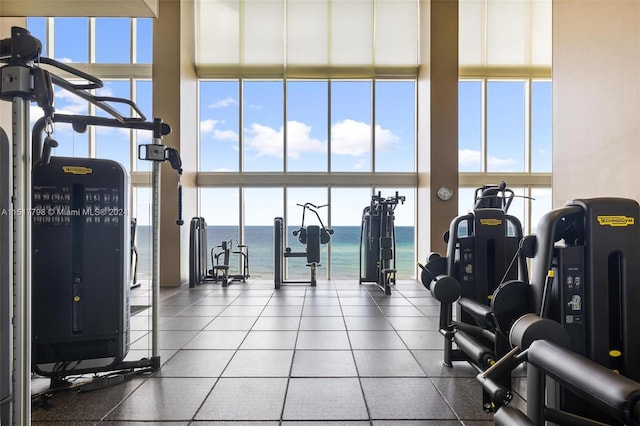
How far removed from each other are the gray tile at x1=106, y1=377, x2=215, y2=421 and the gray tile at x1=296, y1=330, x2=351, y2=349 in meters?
1.08

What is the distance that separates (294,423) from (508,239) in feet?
6.86

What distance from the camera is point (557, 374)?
1.02 meters

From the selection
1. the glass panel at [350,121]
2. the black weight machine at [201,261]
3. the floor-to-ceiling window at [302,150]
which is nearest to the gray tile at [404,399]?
the black weight machine at [201,261]

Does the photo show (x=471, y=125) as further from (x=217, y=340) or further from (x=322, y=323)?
(x=217, y=340)

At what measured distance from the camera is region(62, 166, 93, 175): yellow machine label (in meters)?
2.45

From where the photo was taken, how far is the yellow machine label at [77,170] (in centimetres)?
245

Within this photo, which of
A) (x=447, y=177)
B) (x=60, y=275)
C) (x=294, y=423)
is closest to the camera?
(x=294, y=423)

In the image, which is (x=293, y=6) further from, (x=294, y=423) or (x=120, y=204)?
(x=294, y=423)

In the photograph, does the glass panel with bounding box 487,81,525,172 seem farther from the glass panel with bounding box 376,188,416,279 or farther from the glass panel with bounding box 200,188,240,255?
the glass panel with bounding box 200,188,240,255

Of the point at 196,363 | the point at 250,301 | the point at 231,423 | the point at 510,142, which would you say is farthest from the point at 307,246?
the point at 510,142

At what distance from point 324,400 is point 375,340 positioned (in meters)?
1.38

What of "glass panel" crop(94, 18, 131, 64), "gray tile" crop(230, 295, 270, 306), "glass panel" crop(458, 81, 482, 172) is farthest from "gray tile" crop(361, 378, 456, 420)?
"glass panel" crop(94, 18, 131, 64)

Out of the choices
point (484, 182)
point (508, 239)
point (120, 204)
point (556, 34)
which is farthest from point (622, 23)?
point (484, 182)

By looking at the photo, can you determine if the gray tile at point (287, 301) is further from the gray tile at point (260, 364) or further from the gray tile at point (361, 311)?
the gray tile at point (260, 364)
